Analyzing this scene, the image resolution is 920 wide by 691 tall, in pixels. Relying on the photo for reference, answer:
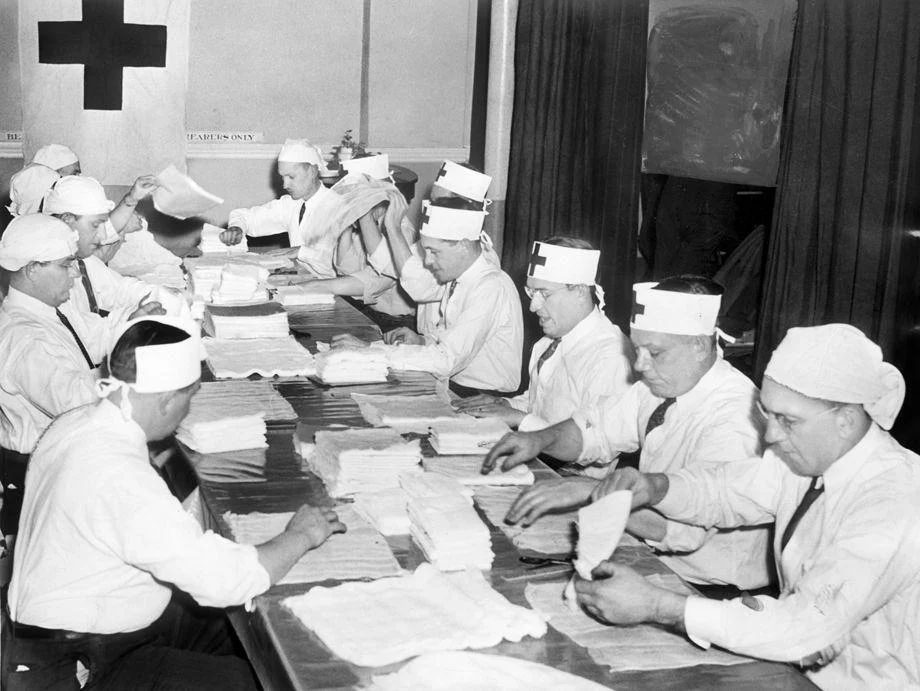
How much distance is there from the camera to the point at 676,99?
272 inches

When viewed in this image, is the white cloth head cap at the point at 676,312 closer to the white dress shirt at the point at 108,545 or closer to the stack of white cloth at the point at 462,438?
the stack of white cloth at the point at 462,438

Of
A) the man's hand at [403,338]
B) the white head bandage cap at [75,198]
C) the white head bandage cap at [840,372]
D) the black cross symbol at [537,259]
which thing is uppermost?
the white head bandage cap at [75,198]

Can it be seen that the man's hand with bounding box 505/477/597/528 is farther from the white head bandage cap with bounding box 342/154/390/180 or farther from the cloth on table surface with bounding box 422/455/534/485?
the white head bandage cap with bounding box 342/154/390/180

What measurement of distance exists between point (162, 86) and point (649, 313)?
6206mm

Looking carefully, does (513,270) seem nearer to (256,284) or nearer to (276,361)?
(256,284)

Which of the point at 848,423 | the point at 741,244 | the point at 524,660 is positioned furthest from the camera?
the point at 741,244

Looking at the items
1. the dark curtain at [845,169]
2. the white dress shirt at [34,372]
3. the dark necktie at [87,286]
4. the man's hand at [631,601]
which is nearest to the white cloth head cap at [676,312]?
the man's hand at [631,601]

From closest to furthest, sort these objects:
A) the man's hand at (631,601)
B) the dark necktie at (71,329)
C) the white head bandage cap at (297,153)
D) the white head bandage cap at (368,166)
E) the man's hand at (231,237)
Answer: the man's hand at (631,601)
the dark necktie at (71,329)
the white head bandage cap at (368,166)
the white head bandage cap at (297,153)
the man's hand at (231,237)

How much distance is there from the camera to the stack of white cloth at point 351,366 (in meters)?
4.50

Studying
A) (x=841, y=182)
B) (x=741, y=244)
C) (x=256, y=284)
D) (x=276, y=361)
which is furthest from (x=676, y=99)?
(x=276, y=361)

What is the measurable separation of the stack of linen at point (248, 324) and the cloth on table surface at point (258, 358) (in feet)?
0.16

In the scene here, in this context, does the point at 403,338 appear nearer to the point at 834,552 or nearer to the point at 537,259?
the point at 537,259

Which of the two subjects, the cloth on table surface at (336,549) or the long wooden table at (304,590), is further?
the cloth on table surface at (336,549)

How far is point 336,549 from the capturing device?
284cm
